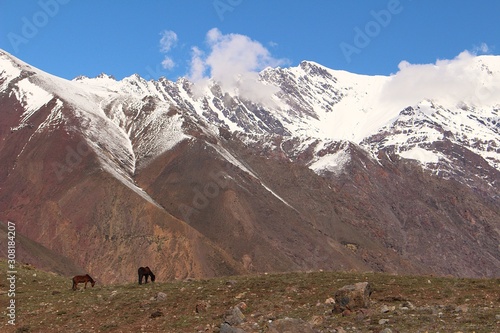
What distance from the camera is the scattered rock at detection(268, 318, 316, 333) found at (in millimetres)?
18859

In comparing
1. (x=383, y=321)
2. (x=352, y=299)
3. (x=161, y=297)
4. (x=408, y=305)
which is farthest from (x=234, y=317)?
(x=408, y=305)

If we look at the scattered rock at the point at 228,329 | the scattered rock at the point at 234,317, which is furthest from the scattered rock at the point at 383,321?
the scattered rock at the point at 234,317

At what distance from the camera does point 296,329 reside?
62.0 ft

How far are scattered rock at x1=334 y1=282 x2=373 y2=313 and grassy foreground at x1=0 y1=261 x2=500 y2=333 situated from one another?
43cm

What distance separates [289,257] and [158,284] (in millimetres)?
112998

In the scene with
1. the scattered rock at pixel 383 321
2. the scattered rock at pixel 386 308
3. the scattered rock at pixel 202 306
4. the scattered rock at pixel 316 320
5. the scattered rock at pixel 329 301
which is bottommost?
the scattered rock at pixel 383 321

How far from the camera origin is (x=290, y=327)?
1897 cm

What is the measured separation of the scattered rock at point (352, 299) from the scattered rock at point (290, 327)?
151 inches

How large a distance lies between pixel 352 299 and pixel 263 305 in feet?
13.4

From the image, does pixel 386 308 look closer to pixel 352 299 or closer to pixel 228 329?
pixel 352 299

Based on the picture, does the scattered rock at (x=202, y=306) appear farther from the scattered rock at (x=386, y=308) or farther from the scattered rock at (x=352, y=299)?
the scattered rock at (x=386, y=308)

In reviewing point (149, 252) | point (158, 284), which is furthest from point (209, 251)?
point (158, 284)

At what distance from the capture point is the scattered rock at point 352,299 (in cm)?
2281

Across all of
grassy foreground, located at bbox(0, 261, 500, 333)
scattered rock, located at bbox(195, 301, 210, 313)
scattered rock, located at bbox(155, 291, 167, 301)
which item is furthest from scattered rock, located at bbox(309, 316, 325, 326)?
scattered rock, located at bbox(155, 291, 167, 301)
